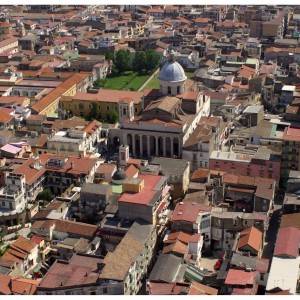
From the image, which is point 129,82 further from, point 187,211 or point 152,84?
point 187,211

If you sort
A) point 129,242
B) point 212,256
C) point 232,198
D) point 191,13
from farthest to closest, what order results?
point 191,13 < point 232,198 < point 212,256 < point 129,242

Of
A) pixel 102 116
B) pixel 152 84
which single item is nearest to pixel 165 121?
pixel 102 116

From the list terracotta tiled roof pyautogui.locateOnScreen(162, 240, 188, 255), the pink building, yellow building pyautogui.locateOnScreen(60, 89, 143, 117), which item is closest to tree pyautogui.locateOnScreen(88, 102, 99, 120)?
yellow building pyautogui.locateOnScreen(60, 89, 143, 117)

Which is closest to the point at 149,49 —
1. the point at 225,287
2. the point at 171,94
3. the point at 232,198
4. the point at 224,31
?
A: the point at 224,31

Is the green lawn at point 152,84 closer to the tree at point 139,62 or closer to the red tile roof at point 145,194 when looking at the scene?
the tree at point 139,62

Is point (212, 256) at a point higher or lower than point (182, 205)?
lower

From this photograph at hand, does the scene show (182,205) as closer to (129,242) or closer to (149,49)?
(129,242)

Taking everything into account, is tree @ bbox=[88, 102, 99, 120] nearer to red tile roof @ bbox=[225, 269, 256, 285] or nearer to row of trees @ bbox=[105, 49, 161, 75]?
row of trees @ bbox=[105, 49, 161, 75]
